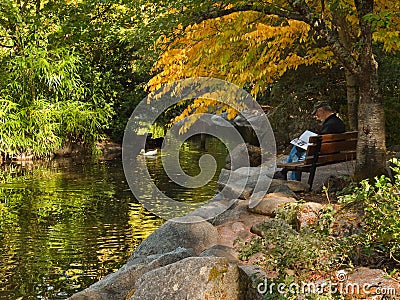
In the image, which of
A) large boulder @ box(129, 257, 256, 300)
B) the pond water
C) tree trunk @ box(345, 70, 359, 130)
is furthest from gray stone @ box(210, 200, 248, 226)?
tree trunk @ box(345, 70, 359, 130)

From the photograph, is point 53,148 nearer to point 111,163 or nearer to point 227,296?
point 111,163

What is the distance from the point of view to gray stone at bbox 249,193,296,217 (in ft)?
25.2

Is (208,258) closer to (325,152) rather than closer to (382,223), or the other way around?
(382,223)

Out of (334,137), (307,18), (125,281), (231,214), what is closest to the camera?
(125,281)

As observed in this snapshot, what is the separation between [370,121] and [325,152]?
1424mm

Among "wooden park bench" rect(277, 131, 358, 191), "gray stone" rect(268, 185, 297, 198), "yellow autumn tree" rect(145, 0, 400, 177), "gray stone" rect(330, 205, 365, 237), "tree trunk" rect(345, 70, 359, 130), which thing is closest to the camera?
"gray stone" rect(330, 205, 365, 237)

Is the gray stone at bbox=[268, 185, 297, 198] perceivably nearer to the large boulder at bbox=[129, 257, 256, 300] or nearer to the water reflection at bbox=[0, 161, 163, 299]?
the water reflection at bbox=[0, 161, 163, 299]

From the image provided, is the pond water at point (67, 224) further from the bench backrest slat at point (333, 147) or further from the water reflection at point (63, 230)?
the bench backrest slat at point (333, 147)

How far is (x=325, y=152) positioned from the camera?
915 centimetres

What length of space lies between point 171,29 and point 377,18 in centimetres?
248

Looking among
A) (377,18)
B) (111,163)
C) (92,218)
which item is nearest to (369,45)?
(377,18)

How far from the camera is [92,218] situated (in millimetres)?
10672

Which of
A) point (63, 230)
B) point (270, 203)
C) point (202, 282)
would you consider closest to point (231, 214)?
point (270, 203)

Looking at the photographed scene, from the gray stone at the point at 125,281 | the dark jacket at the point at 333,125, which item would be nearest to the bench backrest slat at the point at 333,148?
the dark jacket at the point at 333,125
